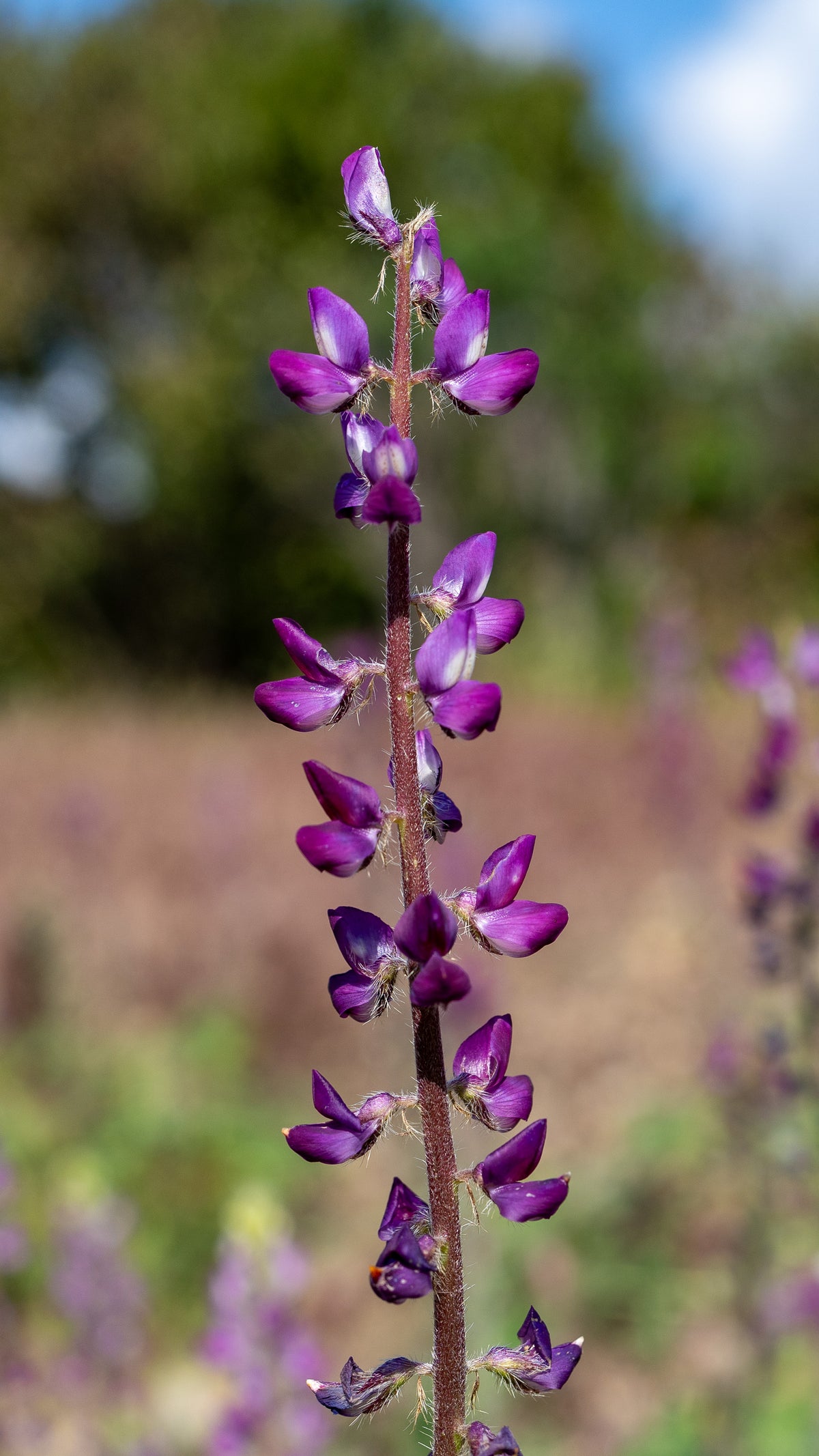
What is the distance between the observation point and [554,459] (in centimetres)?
2270

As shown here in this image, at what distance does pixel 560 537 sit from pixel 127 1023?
17.8 meters

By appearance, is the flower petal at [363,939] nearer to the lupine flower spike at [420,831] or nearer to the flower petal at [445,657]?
the lupine flower spike at [420,831]

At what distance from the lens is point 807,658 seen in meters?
2.40

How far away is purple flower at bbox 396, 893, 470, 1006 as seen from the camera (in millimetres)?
803

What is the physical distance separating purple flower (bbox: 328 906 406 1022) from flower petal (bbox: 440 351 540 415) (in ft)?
1.30

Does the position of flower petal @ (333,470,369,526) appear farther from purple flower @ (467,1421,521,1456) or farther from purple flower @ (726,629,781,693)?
purple flower @ (726,629,781,693)

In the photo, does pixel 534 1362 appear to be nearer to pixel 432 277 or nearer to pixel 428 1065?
pixel 428 1065

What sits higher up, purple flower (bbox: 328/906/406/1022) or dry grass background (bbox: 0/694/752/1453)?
dry grass background (bbox: 0/694/752/1453)

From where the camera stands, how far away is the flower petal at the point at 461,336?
946 mm

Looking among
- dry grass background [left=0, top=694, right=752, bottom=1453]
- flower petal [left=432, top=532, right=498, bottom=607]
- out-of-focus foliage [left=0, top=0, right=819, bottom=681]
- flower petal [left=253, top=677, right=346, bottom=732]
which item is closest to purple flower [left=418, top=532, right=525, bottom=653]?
flower petal [left=432, top=532, right=498, bottom=607]

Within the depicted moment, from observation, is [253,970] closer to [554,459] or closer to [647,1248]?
[647,1248]

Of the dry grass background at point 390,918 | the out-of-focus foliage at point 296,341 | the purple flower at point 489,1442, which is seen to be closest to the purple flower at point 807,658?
the dry grass background at point 390,918

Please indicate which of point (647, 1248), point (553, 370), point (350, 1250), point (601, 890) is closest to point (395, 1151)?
point (350, 1250)

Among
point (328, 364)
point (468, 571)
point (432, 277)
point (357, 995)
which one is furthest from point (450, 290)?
point (357, 995)
